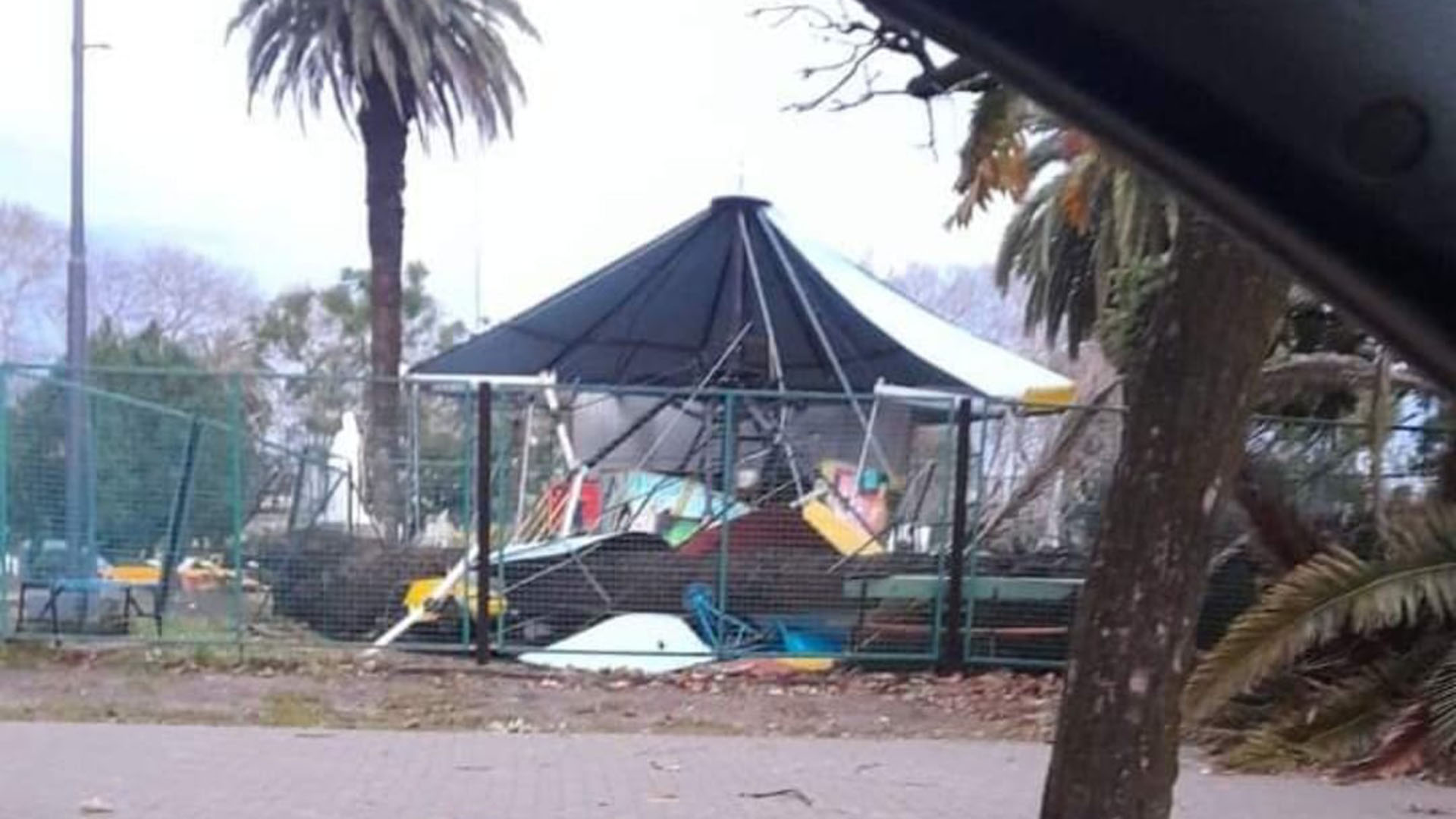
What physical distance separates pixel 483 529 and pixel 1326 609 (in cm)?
598

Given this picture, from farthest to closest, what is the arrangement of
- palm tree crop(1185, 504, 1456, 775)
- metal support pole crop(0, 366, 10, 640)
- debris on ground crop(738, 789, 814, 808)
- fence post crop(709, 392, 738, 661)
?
fence post crop(709, 392, 738, 661)
metal support pole crop(0, 366, 10, 640)
palm tree crop(1185, 504, 1456, 775)
debris on ground crop(738, 789, 814, 808)

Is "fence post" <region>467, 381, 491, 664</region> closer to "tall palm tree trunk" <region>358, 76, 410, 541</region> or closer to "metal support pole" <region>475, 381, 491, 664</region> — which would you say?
"metal support pole" <region>475, 381, 491, 664</region>

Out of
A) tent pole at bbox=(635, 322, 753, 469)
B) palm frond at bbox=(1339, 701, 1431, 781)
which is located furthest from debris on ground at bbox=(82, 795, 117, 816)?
tent pole at bbox=(635, 322, 753, 469)

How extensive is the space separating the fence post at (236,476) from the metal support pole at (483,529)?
1635mm

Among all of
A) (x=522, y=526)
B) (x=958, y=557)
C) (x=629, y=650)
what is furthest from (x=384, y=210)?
(x=958, y=557)

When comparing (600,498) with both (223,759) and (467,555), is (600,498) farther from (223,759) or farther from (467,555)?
(223,759)

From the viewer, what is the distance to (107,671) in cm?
1277

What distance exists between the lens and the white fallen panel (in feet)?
44.2

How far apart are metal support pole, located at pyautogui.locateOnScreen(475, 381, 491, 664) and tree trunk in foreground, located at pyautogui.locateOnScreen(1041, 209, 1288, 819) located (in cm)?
837

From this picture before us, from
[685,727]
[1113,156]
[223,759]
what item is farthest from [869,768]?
[1113,156]

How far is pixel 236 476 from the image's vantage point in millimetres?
13453

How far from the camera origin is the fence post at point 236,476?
13367 millimetres

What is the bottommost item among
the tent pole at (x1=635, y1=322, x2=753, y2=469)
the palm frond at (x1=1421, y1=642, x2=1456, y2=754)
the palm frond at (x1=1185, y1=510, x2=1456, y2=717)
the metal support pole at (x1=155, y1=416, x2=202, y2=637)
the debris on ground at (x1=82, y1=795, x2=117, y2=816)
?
the debris on ground at (x1=82, y1=795, x2=117, y2=816)

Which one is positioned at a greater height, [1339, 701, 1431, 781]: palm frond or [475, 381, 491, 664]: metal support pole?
[475, 381, 491, 664]: metal support pole
